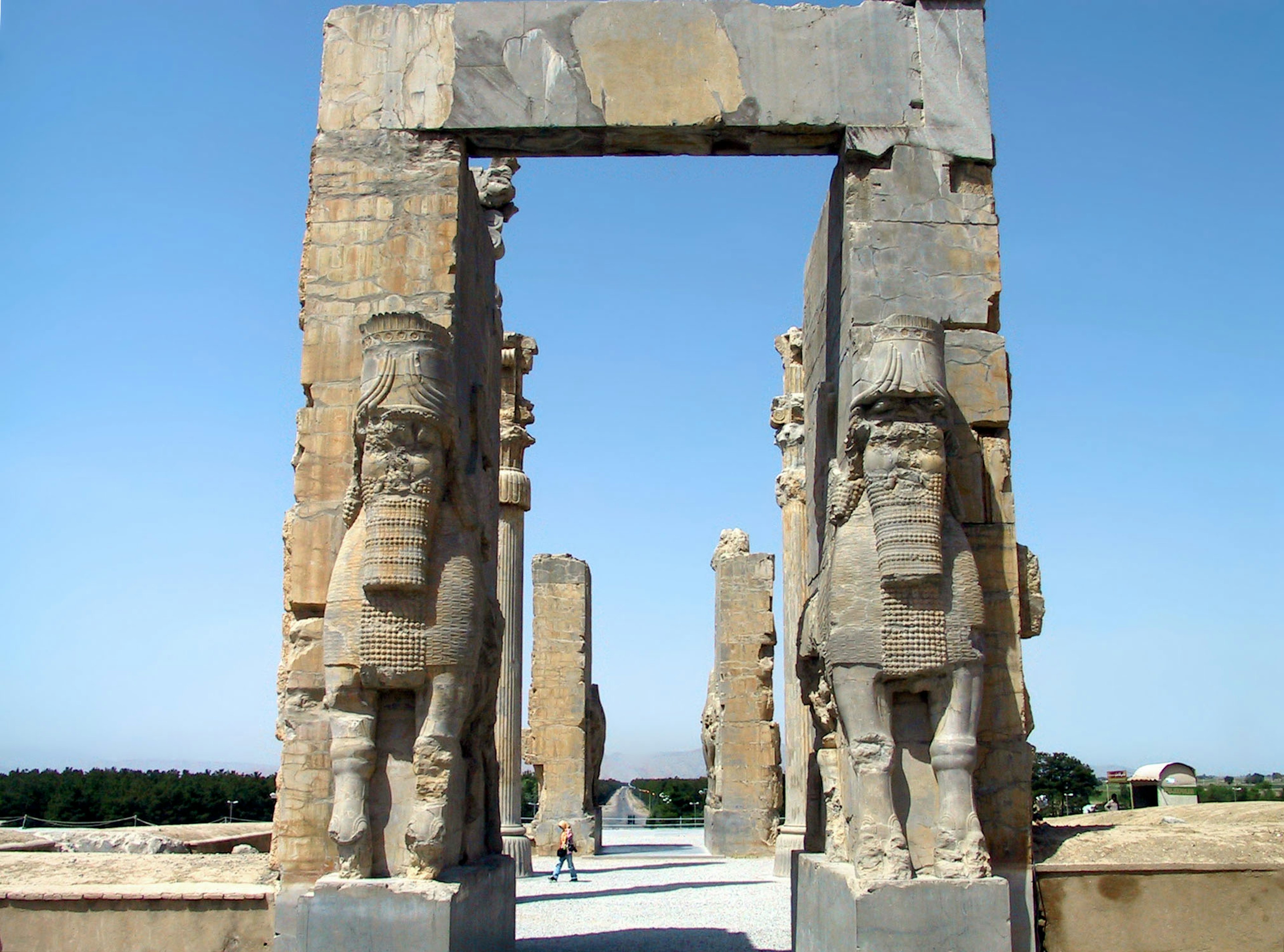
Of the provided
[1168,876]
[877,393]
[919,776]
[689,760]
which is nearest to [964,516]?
[877,393]

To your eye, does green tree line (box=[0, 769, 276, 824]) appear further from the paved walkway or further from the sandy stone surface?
the sandy stone surface

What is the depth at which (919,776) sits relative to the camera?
591 centimetres

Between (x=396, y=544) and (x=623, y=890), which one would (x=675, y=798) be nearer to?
(x=623, y=890)

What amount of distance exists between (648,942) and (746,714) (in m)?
8.54

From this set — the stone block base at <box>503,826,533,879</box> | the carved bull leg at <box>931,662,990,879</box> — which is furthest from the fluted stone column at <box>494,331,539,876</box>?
the carved bull leg at <box>931,662,990,879</box>

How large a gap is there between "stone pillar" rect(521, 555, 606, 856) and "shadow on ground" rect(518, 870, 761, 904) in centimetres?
445

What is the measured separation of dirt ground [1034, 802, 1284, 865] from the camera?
6.24 metres

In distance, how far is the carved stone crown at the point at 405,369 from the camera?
19.3 ft

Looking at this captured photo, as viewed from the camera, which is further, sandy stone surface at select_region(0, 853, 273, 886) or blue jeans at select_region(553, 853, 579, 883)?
blue jeans at select_region(553, 853, 579, 883)

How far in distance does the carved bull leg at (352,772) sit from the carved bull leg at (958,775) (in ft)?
8.37

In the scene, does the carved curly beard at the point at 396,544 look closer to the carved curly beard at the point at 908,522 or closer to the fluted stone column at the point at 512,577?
the carved curly beard at the point at 908,522

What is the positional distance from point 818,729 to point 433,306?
2.98 meters

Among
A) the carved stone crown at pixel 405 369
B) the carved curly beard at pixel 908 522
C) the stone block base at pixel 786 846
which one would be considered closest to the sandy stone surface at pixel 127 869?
the carved stone crown at pixel 405 369

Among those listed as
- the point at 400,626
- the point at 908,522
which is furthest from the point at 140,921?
the point at 908,522
